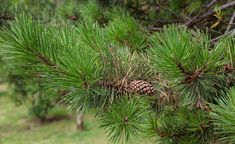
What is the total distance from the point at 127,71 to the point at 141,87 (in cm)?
9

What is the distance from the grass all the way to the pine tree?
6.39 m

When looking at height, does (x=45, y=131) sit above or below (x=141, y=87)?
below

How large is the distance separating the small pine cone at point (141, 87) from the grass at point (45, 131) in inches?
252

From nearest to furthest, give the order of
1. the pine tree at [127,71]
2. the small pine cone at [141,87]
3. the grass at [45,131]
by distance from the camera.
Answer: the pine tree at [127,71]
the small pine cone at [141,87]
the grass at [45,131]

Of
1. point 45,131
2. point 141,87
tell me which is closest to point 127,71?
point 141,87

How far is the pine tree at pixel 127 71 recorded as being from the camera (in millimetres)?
1436

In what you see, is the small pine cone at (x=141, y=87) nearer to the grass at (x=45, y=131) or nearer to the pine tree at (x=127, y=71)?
the pine tree at (x=127, y=71)

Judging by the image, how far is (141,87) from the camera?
1685 mm

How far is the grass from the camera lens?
29.0 ft

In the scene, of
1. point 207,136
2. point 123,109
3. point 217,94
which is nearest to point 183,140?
point 207,136

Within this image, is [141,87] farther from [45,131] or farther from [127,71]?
[45,131]

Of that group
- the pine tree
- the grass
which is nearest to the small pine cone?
the pine tree

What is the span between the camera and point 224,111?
1435 mm

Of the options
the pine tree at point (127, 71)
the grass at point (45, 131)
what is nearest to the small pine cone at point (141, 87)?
the pine tree at point (127, 71)
